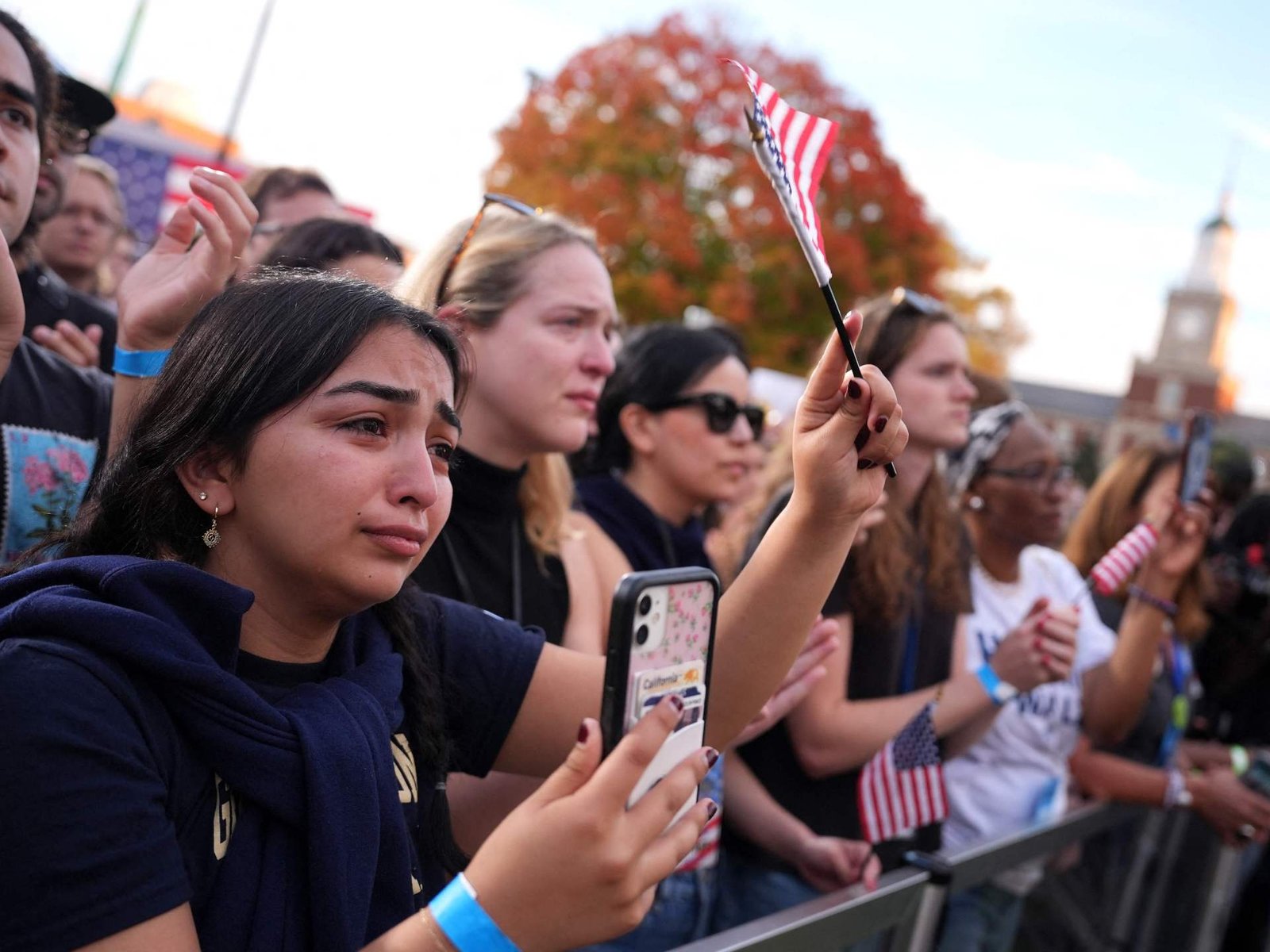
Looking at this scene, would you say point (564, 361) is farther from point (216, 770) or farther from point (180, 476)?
point (216, 770)

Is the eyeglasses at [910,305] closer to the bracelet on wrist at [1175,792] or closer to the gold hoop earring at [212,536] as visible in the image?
the bracelet on wrist at [1175,792]

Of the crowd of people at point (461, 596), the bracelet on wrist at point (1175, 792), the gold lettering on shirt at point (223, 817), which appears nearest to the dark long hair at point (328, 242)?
the crowd of people at point (461, 596)

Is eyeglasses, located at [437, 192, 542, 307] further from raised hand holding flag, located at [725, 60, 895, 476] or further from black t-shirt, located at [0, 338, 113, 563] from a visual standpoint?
raised hand holding flag, located at [725, 60, 895, 476]

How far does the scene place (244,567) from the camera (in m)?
1.62

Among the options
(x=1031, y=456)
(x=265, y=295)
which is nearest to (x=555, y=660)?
(x=265, y=295)

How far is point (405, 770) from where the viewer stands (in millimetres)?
1703

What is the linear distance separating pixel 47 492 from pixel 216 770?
1151 mm

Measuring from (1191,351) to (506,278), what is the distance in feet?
352

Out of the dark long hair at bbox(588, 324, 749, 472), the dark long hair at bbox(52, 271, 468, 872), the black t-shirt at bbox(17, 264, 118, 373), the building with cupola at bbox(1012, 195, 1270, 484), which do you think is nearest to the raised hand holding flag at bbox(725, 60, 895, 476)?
the dark long hair at bbox(52, 271, 468, 872)

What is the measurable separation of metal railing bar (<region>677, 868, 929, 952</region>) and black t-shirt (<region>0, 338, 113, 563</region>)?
Answer: 57.4 inches

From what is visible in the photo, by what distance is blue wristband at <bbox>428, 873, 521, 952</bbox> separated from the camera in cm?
121

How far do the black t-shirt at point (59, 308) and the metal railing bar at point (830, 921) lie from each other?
2.12m

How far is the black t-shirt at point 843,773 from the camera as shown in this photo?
3.26m

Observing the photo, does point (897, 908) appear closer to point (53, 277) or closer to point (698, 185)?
point (53, 277)
